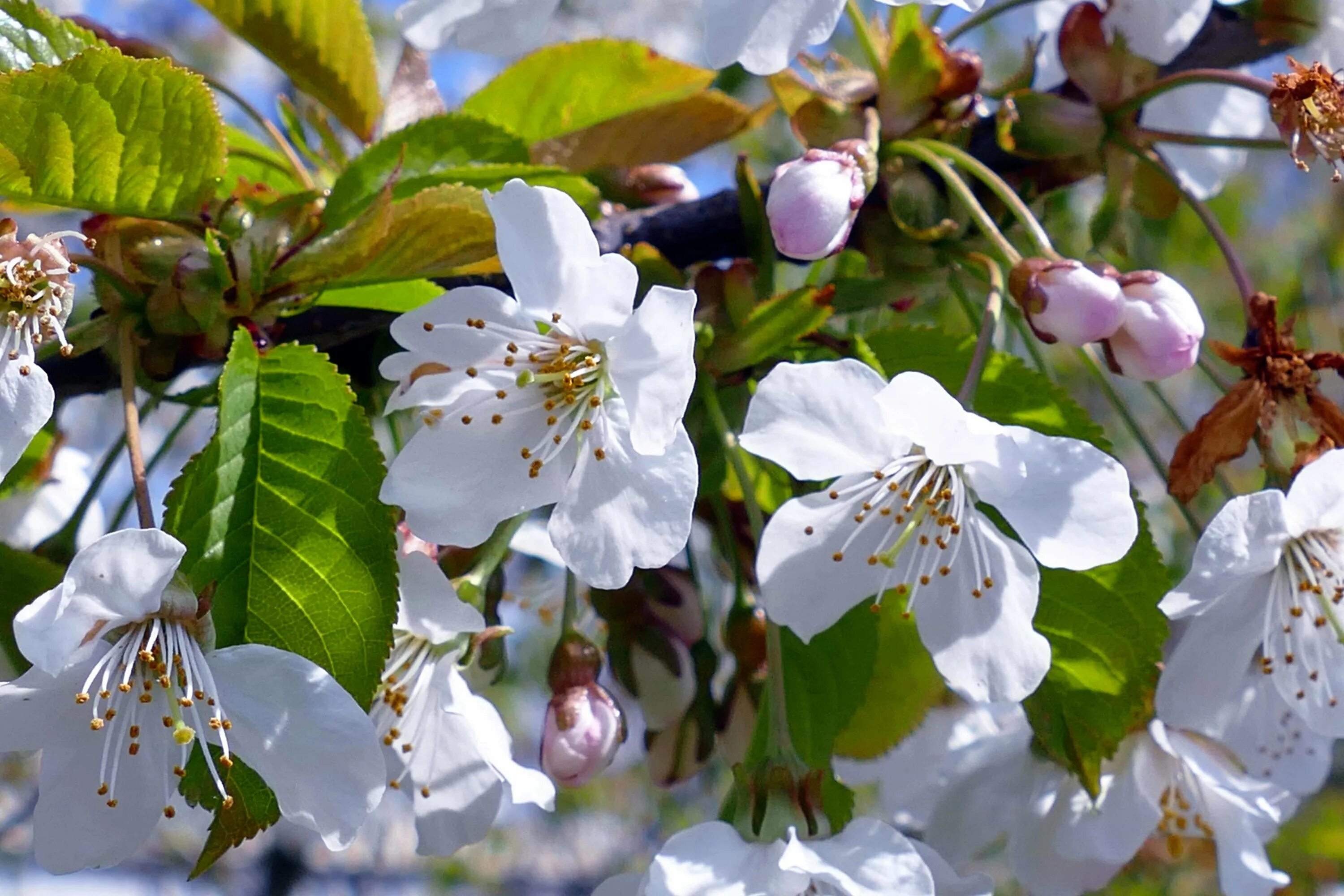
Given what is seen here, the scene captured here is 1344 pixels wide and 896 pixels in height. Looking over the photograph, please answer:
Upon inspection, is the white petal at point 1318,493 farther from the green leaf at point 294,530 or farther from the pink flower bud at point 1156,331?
the green leaf at point 294,530

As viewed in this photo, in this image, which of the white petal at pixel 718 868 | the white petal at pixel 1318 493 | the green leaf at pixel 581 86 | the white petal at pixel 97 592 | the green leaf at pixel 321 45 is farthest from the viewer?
the green leaf at pixel 581 86

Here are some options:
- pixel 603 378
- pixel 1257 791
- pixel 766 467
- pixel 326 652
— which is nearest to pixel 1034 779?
pixel 1257 791

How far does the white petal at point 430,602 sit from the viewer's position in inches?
38.8

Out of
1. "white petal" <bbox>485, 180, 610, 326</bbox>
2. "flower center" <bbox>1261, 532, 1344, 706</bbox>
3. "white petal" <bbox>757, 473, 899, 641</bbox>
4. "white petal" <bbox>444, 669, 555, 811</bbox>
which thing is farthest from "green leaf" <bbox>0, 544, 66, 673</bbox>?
"flower center" <bbox>1261, 532, 1344, 706</bbox>

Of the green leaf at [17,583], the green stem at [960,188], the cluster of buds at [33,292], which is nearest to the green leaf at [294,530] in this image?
the cluster of buds at [33,292]

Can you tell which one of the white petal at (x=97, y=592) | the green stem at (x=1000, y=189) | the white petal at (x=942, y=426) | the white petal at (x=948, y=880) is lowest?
the white petal at (x=948, y=880)

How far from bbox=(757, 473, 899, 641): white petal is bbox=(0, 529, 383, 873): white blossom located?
343 millimetres

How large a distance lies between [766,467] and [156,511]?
58cm

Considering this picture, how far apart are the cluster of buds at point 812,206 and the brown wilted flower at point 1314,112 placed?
1.32 feet

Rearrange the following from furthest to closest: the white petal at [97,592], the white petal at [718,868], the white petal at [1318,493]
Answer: the white petal at [1318,493] → the white petal at [718,868] → the white petal at [97,592]

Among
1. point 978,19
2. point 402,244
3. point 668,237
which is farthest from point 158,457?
→ point 978,19

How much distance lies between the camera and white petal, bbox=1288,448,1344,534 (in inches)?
39.0

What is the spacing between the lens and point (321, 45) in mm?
1243

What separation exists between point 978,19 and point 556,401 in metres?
0.74
